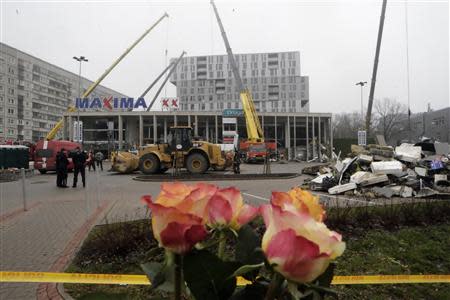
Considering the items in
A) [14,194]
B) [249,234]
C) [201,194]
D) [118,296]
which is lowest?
[14,194]

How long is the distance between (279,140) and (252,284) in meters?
69.3

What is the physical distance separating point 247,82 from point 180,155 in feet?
306

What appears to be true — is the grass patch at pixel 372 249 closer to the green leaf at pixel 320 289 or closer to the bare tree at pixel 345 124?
the green leaf at pixel 320 289

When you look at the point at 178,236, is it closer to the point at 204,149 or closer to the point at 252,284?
the point at 252,284

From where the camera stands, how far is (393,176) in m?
14.2

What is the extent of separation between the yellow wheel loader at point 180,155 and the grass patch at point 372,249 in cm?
1596

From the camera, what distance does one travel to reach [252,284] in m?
0.93

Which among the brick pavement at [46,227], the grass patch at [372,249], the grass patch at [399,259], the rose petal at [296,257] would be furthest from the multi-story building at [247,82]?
the rose petal at [296,257]

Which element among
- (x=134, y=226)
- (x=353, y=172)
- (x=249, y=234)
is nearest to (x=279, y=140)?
(x=353, y=172)

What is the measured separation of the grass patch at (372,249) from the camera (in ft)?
16.4

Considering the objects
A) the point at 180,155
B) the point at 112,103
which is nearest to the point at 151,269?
the point at 180,155

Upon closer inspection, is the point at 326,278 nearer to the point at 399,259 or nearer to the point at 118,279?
the point at 118,279

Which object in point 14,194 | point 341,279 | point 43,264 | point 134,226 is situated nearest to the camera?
point 341,279

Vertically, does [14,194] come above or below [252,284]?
below
